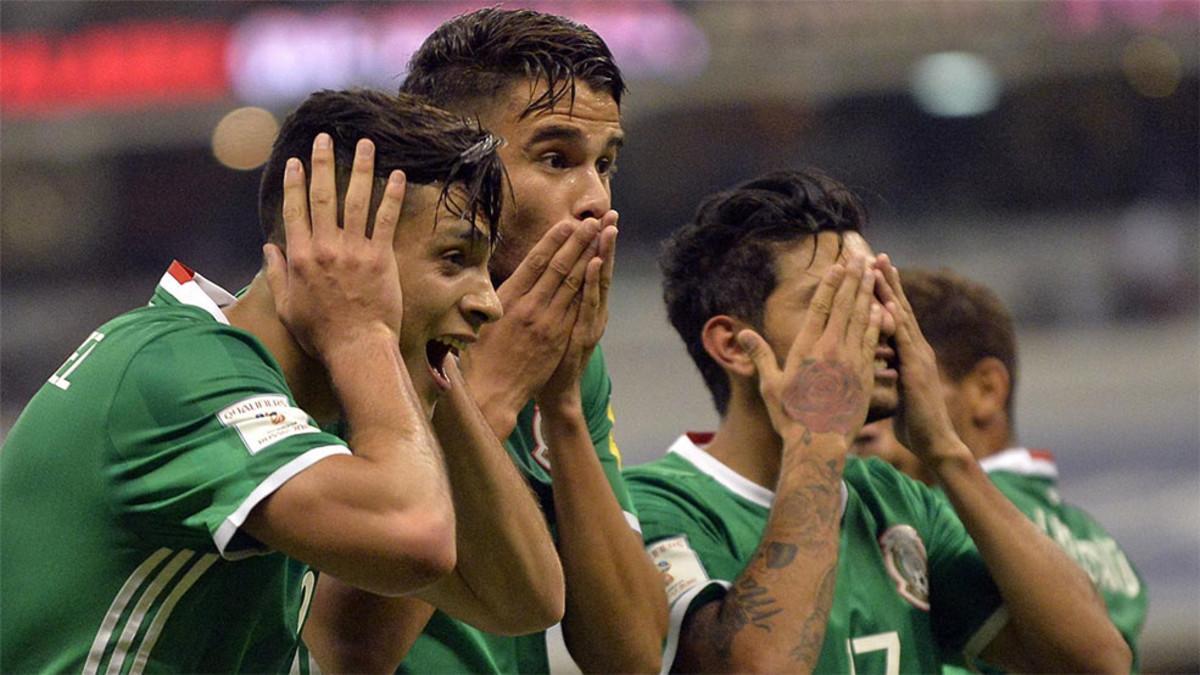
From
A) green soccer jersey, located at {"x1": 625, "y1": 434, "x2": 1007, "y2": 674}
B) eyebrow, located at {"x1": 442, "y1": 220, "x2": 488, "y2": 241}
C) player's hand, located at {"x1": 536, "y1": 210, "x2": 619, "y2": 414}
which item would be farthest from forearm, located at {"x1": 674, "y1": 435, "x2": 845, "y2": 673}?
eyebrow, located at {"x1": 442, "y1": 220, "x2": 488, "y2": 241}

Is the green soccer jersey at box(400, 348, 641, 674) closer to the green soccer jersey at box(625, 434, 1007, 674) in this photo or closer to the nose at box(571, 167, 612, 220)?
the green soccer jersey at box(625, 434, 1007, 674)

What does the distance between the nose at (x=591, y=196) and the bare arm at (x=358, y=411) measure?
0.68 m

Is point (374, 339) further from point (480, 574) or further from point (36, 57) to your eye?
Answer: point (36, 57)

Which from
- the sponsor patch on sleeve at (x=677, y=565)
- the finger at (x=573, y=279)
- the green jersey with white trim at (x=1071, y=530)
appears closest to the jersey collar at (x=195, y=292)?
the finger at (x=573, y=279)

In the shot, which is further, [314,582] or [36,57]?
[36,57]

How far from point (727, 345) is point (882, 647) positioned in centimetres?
76

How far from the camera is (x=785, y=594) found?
3338 millimetres

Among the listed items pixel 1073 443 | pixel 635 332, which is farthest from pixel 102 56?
pixel 1073 443

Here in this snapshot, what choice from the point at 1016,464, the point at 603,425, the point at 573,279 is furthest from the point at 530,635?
the point at 1016,464

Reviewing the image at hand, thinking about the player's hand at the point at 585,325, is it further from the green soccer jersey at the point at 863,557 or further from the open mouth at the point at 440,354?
the green soccer jersey at the point at 863,557

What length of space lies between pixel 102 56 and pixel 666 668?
19347 mm

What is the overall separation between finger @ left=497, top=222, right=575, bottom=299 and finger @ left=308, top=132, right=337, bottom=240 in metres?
0.54

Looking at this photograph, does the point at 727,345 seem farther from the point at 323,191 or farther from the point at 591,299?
the point at 323,191

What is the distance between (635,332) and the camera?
18.7 meters
